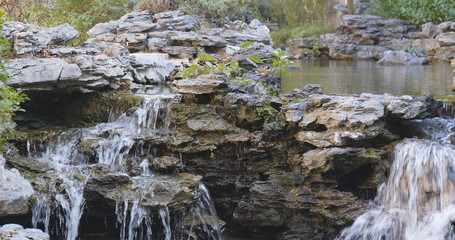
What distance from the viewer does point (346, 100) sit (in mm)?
6184

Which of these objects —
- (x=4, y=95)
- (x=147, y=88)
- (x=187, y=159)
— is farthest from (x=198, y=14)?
(x=4, y=95)

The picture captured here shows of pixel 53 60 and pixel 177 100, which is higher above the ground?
pixel 53 60

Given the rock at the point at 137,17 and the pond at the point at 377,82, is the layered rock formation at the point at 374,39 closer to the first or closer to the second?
the pond at the point at 377,82

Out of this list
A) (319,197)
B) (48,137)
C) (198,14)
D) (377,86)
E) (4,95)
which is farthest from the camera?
(198,14)

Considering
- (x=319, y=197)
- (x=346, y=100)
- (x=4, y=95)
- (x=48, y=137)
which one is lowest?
(x=319, y=197)

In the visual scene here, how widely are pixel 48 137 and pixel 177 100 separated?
225cm

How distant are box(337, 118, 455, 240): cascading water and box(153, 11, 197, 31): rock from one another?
9361 mm

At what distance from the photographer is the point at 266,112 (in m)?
6.87

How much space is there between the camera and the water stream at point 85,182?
19.3 ft

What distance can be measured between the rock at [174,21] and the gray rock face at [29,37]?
497 cm

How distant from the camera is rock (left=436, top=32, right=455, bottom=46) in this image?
16522 millimetres

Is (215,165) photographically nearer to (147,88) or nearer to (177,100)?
(177,100)

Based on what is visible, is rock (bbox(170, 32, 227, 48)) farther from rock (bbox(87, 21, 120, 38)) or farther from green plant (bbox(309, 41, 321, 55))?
green plant (bbox(309, 41, 321, 55))

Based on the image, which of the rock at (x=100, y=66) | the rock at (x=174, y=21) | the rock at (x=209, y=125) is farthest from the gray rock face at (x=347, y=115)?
the rock at (x=174, y=21)
